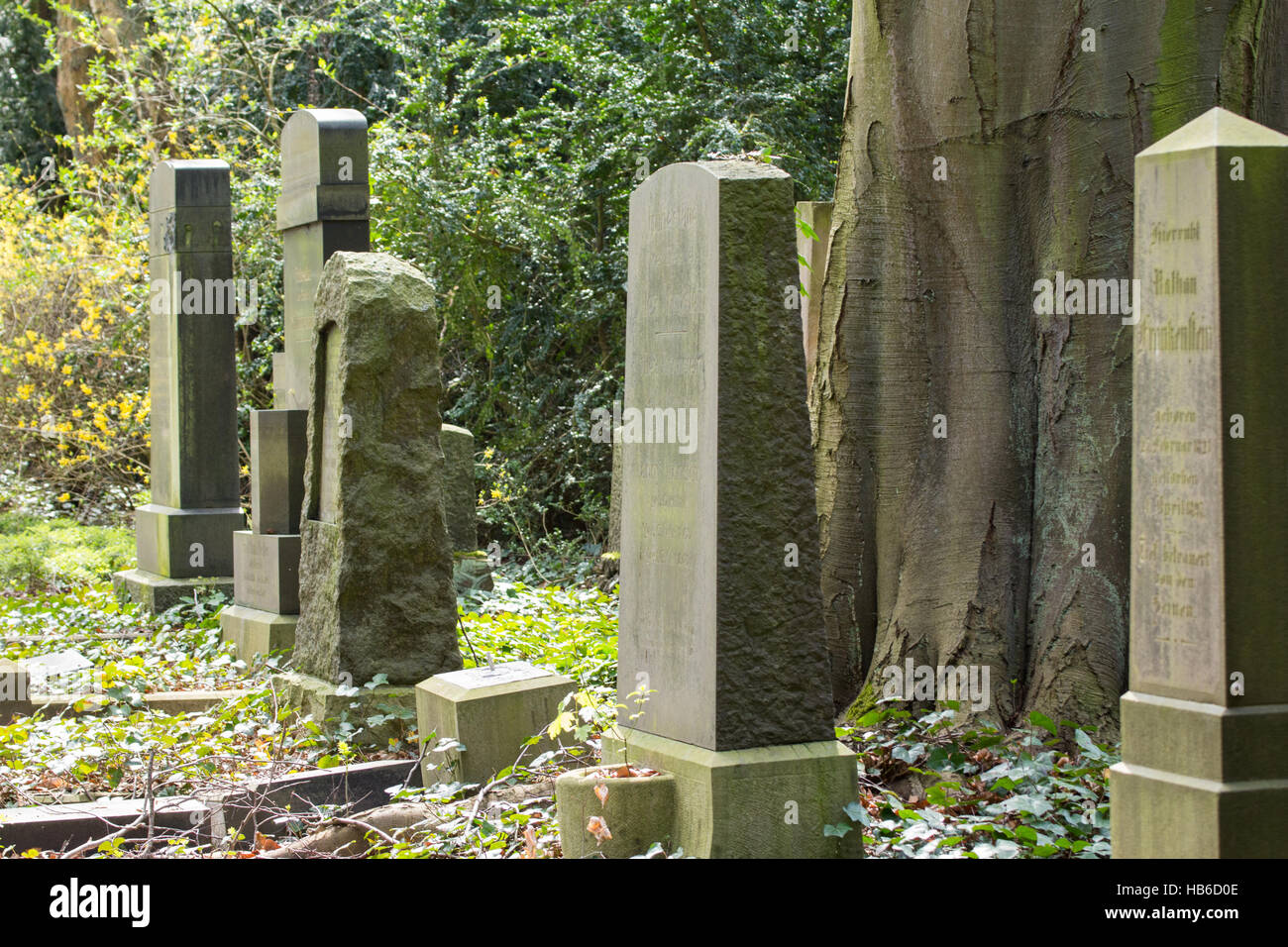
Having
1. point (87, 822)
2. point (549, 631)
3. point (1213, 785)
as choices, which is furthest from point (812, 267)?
point (87, 822)

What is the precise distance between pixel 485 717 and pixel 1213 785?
2.89 metres

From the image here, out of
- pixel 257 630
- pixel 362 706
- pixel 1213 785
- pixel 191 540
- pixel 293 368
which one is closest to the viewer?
pixel 1213 785

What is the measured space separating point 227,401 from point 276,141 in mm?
6344

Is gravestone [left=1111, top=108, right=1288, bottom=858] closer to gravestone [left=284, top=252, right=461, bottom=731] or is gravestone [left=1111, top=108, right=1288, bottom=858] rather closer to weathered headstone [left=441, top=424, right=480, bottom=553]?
gravestone [left=284, top=252, right=461, bottom=731]

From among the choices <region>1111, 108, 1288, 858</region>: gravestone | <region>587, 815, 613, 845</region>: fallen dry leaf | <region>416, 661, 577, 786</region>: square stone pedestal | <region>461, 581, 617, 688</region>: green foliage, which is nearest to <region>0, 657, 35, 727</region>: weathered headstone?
<region>461, 581, 617, 688</region>: green foliage

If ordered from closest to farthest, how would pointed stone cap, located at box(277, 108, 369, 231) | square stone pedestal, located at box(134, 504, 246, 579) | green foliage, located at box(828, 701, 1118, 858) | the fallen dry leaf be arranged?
the fallen dry leaf < green foliage, located at box(828, 701, 1118, 858) < pointed stone cap, located at box(277, 108, 369, 231) < square stone pedestal, located at box(134, 504, 246, 579)

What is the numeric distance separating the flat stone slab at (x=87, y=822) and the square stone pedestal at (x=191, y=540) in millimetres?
4780

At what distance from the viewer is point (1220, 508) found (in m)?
3.77

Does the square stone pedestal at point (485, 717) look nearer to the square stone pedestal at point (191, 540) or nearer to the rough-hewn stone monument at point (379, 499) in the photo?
the rough-hewn stone monument at point (379, 499)

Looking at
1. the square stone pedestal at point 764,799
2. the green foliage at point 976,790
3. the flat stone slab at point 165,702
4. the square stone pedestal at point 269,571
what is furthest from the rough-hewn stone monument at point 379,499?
the square stone pedestal at point 764,799

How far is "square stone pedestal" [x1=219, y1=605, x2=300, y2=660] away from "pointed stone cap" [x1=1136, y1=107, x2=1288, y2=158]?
5.33 m

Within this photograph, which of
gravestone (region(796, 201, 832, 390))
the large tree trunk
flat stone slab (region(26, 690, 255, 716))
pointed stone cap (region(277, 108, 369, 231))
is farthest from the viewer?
pointed stone cap (region(277, 108, 369, 231))

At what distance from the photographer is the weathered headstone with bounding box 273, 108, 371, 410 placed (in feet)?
28.3

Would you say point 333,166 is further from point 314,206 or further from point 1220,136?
point 1220,136
